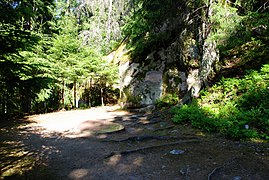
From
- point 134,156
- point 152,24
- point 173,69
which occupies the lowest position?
point 134,156

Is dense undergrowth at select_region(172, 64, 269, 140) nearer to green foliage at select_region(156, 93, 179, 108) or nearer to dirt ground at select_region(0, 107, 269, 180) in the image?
dirt ground at select_region(0, 107, 269, 180)

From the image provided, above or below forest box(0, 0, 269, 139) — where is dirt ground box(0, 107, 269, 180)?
below

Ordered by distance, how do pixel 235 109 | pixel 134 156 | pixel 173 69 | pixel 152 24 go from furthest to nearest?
pixel 173 69 < pixel 152 24 < pixel 235 109 < pixel 134 156

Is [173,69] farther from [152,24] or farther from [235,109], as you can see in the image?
[235,109]

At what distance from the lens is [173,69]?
10.9 m

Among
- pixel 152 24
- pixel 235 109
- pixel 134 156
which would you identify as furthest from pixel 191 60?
pixel 134 156

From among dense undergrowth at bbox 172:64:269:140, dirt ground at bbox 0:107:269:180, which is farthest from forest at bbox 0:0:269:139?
dirt ground at bbox 0:107:269:180

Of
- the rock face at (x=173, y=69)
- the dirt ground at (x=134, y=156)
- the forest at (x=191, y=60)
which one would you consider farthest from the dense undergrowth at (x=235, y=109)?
the rock face at (x=173, y=69)

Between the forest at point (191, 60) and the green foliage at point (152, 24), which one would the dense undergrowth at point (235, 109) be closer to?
the forest at point (191, 60)

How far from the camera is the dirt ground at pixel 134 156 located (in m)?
3.64

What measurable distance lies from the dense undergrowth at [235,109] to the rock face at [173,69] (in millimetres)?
1197

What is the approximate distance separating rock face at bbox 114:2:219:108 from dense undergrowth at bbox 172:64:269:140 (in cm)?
120

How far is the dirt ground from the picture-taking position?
364cm

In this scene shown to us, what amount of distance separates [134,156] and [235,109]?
377 cm
